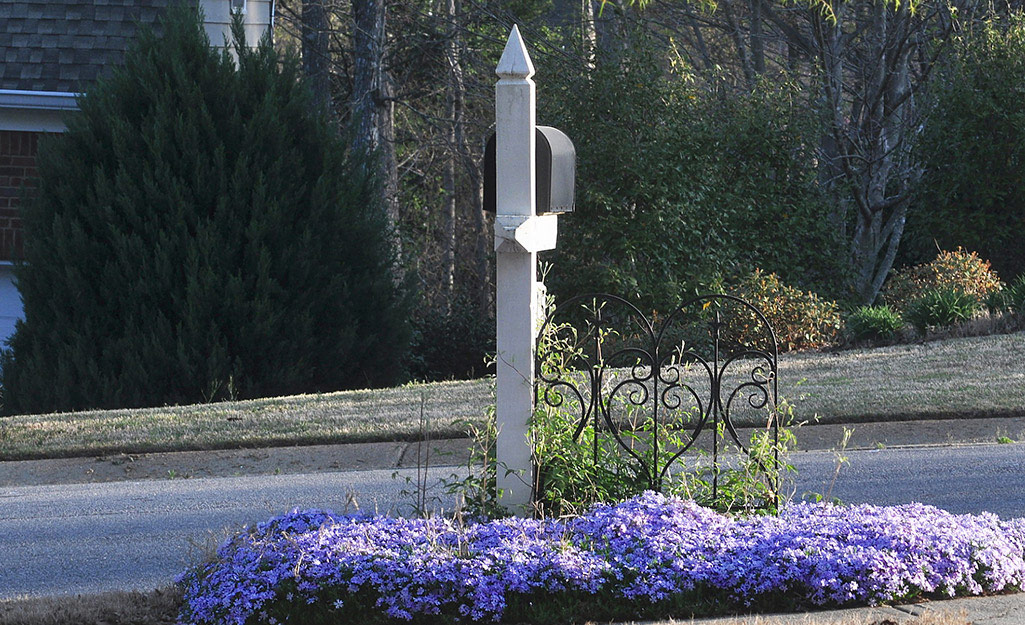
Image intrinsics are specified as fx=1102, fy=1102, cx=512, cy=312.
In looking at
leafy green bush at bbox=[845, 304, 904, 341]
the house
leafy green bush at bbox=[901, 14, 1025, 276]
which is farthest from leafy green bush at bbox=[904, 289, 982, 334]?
the house

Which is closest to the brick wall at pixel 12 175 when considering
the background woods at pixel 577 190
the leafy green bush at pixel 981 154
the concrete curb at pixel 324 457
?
the background woods at pixel 577 190

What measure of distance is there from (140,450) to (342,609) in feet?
15.6

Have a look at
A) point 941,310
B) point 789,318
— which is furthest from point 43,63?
point 941,310

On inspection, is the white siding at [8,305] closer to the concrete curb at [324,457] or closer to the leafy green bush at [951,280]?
the concrete curb at [324,457]

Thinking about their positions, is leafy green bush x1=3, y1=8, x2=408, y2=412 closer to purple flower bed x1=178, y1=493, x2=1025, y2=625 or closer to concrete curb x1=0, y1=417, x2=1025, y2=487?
concrete curb x1=0, y1=417, x2=1025, y2=487

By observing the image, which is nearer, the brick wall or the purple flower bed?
the purple flower bed

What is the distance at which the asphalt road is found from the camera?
5.64 m

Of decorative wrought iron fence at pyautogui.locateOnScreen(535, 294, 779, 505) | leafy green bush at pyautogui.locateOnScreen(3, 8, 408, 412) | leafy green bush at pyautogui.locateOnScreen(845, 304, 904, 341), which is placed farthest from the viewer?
leafy green bush at pyautogui.locateOnScreen(845, 304, 904, 341)

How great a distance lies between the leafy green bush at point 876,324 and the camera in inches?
490

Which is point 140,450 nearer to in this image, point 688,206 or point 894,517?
point 894,517

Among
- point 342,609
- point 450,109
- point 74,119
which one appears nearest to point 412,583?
point 342,609

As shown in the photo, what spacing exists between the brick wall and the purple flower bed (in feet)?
30.0

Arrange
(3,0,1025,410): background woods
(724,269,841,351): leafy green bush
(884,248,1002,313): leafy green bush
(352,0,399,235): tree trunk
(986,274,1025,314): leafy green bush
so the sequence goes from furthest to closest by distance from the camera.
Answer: (352,0,399,235): tree trunk, (884,248,1002,313): leafy green bush, (986,274,1025,314): leafy green bush, (724,269,841,351): leafy green bush, (3,0,1025,410): background woods

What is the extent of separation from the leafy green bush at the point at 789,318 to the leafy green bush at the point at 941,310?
898mm
